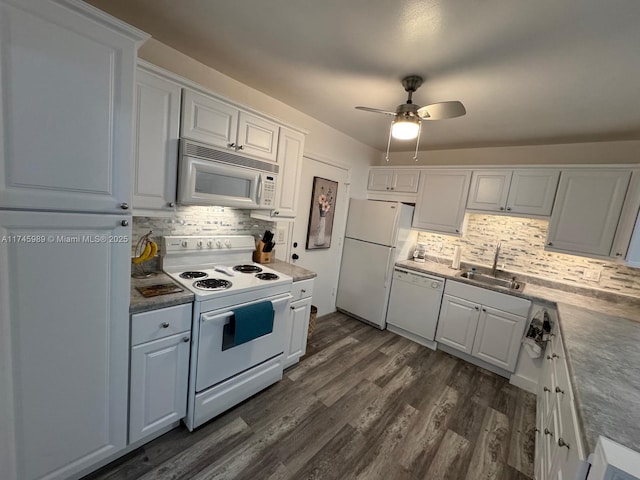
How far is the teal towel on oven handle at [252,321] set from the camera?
176 centimetres

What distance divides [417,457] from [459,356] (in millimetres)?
1609

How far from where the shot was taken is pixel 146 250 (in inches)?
70.9

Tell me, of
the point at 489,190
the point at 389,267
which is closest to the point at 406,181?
the point at 489,190

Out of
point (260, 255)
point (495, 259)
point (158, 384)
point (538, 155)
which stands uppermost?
point (538, 155)

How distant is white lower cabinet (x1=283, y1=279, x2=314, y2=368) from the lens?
7.65ft

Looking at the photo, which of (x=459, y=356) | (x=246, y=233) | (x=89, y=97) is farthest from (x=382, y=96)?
(x=459, y=356)

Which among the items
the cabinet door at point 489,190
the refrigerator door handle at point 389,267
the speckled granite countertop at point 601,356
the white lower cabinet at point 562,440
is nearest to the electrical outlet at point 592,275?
the speckled granite countertop at point 601,356

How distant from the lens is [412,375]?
2631 mm

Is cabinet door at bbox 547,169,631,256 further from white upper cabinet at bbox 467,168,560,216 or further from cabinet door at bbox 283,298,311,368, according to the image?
cabinet door at bbox 283,298,311,368

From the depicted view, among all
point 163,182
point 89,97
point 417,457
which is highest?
point 89,97

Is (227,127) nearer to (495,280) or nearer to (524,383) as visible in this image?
A: (495,280)

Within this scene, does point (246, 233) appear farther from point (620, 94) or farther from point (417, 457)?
point (620, 94)

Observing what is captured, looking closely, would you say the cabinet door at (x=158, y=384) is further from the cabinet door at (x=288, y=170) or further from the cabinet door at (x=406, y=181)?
the cabinet door at (x=406, y=181)

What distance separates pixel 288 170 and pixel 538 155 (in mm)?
2786
